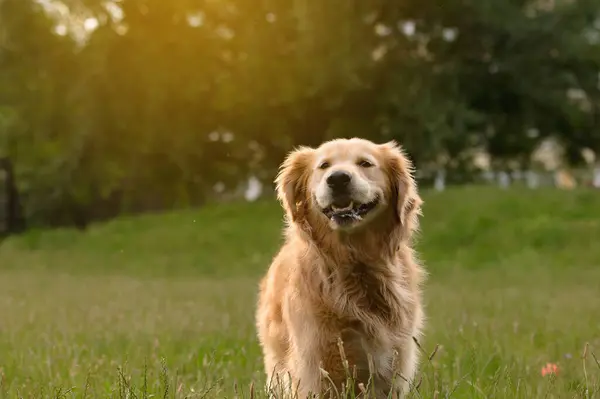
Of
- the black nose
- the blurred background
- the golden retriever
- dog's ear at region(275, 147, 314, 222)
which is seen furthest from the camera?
the blurred background

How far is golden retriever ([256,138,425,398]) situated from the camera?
3537mm

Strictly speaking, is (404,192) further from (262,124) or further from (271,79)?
(262,124)

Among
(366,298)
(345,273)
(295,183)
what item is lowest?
(366,298)

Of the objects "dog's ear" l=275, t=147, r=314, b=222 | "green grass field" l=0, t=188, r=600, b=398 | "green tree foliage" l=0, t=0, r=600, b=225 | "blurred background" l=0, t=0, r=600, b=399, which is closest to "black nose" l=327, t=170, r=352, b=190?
"dog's ear" l=275, t=147, r=314, b=222

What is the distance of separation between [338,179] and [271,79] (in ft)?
63.5

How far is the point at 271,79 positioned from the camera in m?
22.7

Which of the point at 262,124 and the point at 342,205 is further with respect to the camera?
the point at 262,124

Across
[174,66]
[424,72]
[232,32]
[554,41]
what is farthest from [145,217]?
[554,41]

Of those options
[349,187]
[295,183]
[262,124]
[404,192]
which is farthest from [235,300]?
[262,124]

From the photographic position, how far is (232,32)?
24.8 meters

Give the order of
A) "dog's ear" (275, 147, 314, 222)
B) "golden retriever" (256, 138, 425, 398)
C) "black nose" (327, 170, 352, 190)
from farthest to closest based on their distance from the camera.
Result: "dog's ear" (275, 147, 314, 222)
"black nose" (327, 170, 352, 190)
"golden retriever" (256, 138, 425, 398)

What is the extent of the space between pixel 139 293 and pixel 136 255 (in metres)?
7.65

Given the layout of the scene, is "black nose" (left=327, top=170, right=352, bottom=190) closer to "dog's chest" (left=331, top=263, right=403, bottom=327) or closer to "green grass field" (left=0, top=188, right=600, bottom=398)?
"dog's chest" (left=331, top=263, right=403, bottom=327)

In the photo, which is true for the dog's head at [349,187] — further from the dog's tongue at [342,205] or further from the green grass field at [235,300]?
the green grass field at [235,300]
